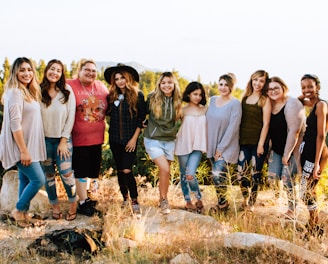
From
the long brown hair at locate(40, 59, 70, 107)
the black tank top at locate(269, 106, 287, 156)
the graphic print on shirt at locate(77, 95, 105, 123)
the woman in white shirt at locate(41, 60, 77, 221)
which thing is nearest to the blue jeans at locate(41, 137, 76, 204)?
the woman in white shirt at locate(41, 60, 77, 221)

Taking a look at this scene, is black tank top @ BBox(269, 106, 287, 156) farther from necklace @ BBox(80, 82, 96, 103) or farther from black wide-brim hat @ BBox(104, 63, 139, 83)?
necklace @ BBox(80, 82, 96, 103)

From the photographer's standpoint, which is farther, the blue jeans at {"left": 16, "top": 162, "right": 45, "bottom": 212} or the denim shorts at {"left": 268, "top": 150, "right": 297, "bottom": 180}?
the denim shorts at {"left": 268, "top": 150, "right": 297, "bottom": 180}

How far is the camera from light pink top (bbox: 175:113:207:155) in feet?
18.9

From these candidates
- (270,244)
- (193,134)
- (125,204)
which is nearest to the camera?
(270,244)

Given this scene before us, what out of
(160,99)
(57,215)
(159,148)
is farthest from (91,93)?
(57,215)

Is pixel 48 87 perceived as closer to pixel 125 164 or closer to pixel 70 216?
pixel 125 164

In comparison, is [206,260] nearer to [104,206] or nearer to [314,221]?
[314,221]

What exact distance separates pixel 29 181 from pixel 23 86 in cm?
129

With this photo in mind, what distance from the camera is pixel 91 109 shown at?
18.3 feet

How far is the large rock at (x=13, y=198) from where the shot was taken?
20.3 feet

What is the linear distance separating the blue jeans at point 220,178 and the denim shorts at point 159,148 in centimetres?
63

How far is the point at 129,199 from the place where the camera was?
5824 mm

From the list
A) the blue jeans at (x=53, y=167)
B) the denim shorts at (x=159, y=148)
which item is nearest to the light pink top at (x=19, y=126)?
the blue jeans at (x=53, y=167)

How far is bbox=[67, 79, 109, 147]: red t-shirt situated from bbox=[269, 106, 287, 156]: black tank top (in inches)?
86.7
